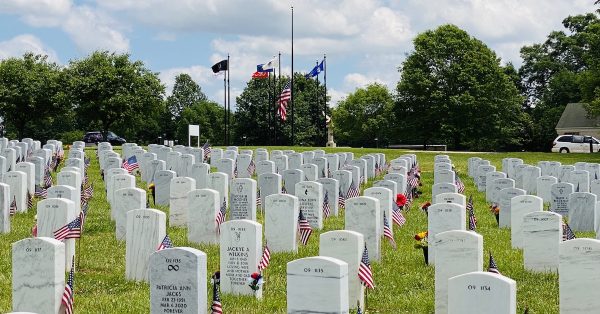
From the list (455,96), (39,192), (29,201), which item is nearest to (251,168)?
(39,192)

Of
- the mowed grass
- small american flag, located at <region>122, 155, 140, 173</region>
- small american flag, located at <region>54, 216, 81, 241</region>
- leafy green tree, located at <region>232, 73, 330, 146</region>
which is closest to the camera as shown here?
the mowed grass

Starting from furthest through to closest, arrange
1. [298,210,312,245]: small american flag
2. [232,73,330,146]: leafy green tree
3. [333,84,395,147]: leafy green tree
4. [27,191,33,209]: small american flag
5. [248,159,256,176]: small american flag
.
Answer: [333,84,395,147]: leafy green tree, [232,73,330,146]: leafy green tree, [248,159,256,176]: small american flag, [27,191,33,209]: small american flag, [298,210,312,245]: small american flag

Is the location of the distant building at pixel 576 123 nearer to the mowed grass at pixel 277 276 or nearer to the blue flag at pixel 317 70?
the blue flag at pixel 317 70

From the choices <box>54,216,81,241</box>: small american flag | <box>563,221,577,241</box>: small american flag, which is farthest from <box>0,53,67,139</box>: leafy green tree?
<box>563,221,577,241</box>: small american flag

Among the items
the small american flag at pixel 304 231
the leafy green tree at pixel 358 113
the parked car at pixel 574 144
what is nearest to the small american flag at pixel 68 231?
the small american flag at pixel 304 231

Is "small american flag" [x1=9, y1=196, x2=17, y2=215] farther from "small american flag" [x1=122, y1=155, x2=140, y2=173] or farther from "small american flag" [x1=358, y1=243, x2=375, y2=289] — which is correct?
"small american flag" [x1=358, y1=243, x2=375, y2=289]

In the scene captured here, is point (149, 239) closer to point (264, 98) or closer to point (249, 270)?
point (249, 270)

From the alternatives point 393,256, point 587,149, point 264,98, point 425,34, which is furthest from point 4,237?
point 264,98

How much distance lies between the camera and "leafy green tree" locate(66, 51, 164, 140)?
4916 centimetres

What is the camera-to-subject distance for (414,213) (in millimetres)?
18312

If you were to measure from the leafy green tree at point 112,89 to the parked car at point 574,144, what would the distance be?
24.6 meters

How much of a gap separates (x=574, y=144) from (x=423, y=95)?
1225 cm

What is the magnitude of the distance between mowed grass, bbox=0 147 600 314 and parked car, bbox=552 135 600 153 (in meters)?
33.9

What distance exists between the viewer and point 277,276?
11109 millimetres
